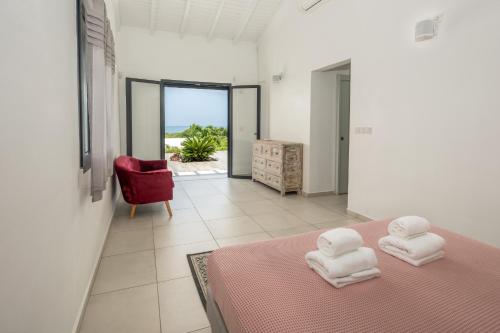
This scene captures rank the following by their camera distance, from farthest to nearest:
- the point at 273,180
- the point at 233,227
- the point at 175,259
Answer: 1. the point at 273,180
2. the point at 233,227
3. the point at 175,259

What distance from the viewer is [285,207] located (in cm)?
468

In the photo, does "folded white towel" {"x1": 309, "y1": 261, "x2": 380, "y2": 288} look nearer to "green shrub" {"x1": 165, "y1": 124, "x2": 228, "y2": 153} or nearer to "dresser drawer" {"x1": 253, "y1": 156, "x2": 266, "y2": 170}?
"dresser drawer" {"x1": 253, "y1": 156, "x2": 266, "y2": 170}

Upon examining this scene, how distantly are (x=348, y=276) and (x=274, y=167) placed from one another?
4.36 meters

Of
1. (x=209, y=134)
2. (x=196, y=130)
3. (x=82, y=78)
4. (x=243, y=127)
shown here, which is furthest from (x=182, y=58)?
(x=82, y=78)

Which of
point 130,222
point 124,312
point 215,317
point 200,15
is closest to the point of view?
point 215,317

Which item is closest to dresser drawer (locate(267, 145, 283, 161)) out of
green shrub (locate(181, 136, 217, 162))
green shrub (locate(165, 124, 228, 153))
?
green shrub (locate(181, 136, 217, 162))

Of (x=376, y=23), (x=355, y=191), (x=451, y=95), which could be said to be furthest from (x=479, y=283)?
(x=376, y=23)

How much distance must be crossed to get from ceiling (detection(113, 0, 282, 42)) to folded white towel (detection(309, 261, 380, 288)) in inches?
232

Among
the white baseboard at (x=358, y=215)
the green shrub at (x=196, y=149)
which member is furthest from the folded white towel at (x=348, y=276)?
the green shrub at (x=196, y=149)

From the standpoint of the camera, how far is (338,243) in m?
1.40

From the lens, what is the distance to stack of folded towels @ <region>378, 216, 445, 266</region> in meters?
1.52

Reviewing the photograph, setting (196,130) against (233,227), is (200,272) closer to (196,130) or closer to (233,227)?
(233,227)

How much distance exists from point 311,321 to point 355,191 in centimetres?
337

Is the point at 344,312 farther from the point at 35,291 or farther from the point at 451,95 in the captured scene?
the point at 451,95
